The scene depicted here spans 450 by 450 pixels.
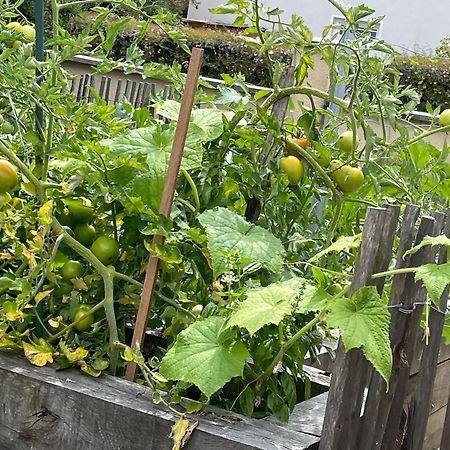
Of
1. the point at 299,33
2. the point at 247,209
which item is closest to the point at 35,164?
the point at 247,209

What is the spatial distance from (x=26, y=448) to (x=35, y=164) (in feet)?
1.91

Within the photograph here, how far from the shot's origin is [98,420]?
157 cm

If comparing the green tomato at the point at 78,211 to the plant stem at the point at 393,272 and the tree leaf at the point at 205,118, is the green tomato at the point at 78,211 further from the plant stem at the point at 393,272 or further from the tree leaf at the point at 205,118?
the plant stem at the point at 393,272

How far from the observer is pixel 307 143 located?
1.94 m

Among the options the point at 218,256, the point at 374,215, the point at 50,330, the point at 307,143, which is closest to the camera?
the point at 374,215

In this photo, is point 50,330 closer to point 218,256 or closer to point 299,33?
point 218,256

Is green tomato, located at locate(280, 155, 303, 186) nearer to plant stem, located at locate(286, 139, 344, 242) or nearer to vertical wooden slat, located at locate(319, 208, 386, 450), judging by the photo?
plant stem, located at locate(286, 139, 344, 242)

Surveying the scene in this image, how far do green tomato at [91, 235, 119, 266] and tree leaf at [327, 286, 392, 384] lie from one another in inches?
21.1

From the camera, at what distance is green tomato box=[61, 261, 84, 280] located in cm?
173

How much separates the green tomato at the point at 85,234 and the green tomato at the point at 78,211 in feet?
0.04

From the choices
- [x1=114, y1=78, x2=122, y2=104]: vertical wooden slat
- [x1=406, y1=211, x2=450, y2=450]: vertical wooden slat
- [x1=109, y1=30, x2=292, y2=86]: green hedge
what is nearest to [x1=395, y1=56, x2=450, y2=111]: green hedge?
[x1=109, y1=30, x2=292, y2=86]: green hedge

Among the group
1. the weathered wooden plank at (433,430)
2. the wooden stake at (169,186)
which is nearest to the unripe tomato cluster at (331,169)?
the wooden stake at (169,186)

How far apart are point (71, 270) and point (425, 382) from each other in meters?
0.74

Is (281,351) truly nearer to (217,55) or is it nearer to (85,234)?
(85,234)
